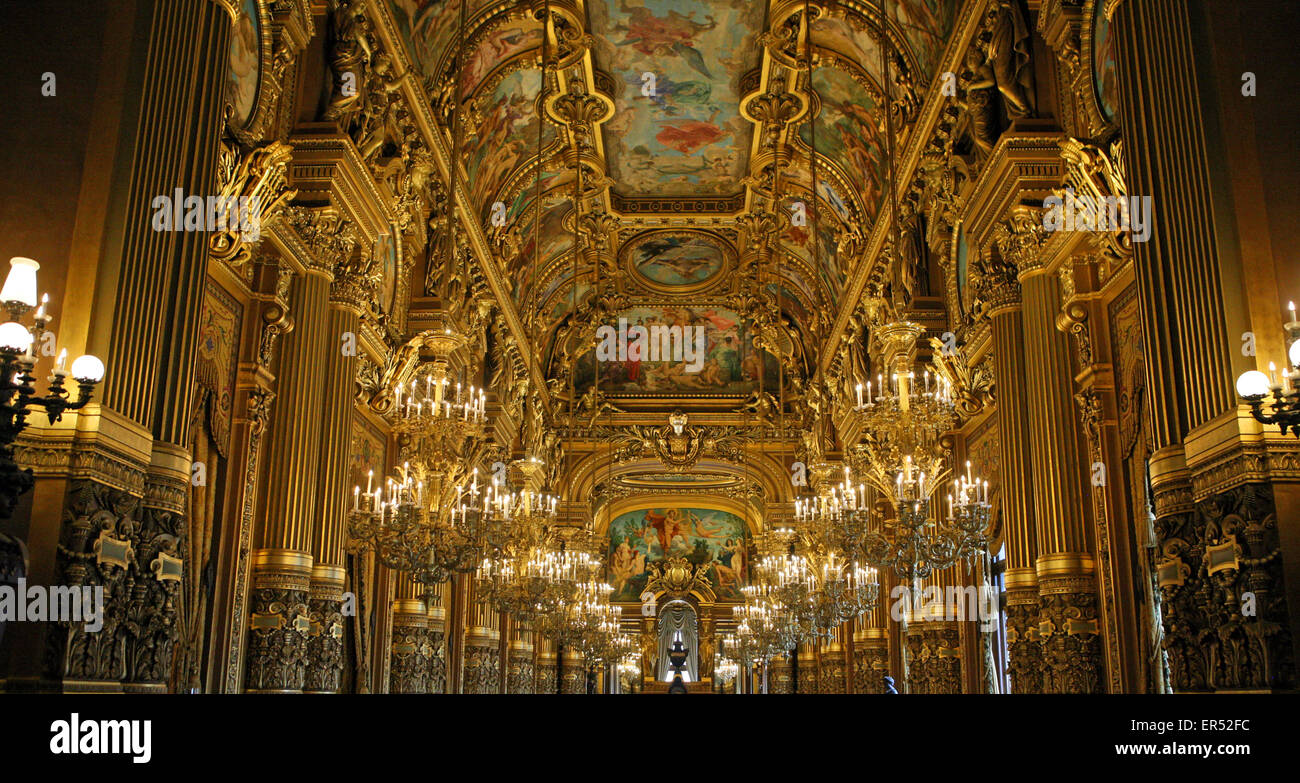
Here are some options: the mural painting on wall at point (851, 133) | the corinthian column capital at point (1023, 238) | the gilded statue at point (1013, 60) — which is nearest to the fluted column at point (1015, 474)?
the corinthian column capital at point (1023, 238)

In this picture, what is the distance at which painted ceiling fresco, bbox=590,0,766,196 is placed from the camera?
17.0 metres

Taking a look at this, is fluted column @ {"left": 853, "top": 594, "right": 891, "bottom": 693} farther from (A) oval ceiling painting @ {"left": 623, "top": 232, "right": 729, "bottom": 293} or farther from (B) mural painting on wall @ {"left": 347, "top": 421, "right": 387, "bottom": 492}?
(B) mural painting on wall @ {"left": 347, "top": 421, "right": 387, "bottom": 492}

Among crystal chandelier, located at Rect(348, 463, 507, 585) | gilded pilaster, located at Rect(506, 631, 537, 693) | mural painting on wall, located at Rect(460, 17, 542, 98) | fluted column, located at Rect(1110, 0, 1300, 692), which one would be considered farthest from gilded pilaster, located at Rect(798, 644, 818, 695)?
fluted column, located at Rect(1110, 0, 1300, 692)

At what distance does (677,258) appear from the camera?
87.6 ft

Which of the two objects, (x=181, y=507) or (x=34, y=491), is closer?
(x=34, y=491)

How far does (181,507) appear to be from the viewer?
6137 millimetres

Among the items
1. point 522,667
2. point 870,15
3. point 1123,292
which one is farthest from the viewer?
point 522,667

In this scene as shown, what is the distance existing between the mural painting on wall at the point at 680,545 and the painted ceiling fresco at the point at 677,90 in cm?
1948

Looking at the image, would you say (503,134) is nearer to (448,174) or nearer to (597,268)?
(448,174)

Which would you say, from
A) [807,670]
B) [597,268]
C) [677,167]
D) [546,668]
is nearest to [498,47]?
[677,167]
